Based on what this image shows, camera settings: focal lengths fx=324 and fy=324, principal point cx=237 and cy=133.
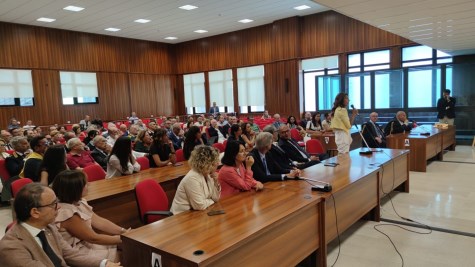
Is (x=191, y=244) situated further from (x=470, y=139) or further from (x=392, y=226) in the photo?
(x=470, y=139)

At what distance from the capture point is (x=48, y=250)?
6.19 ft

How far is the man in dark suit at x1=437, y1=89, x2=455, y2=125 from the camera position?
29.9 feet

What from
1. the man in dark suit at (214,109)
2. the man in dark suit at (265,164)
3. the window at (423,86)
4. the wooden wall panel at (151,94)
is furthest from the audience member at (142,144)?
the wooden wall panel at (151,94)

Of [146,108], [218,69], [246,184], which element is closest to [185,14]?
[218,69]

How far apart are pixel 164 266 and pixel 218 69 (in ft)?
47.8

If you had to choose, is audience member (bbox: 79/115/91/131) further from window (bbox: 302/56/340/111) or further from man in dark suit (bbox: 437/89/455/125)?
man in dark suit (bbox: 437/89/455/125)

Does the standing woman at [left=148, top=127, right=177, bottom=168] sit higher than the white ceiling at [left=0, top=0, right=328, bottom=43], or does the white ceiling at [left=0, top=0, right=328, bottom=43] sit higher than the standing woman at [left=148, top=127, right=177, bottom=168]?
the white ceiling at [left=0, top=0, right=328, bottom=43]

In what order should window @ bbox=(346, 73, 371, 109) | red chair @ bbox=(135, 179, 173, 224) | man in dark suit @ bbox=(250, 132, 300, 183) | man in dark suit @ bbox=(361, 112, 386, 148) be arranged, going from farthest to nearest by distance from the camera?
window @ bbox=(346, 73, 371, 109)
man in dark suit @ bbox=(361, 112, 386, 148)
man in dark suit @ bbox=(250, 132, 300, 183)
red chair @ bbox=(135, 179, 173, 224)

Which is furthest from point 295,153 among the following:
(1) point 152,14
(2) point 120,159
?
(1) point 152,14

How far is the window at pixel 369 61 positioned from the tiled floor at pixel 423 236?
6.43m

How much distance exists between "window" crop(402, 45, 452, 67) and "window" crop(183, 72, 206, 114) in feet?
30.9

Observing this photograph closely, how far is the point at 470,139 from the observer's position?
955cm

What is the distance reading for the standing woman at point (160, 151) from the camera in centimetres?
469

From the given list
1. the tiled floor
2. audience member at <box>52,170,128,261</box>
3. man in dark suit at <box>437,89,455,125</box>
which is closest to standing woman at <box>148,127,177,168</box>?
the tiled floor
